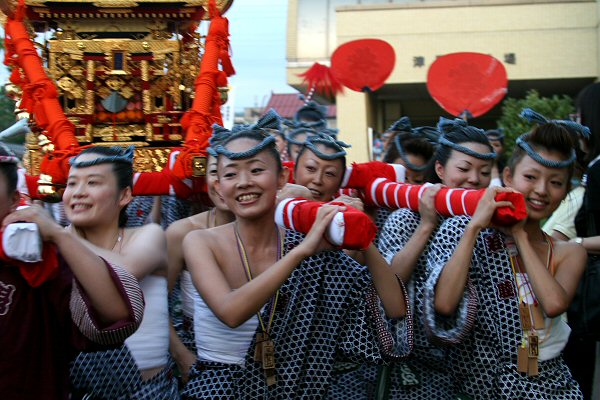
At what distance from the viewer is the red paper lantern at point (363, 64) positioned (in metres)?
7.20

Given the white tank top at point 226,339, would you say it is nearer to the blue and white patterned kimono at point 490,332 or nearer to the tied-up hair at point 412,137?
the blue and white patterned kimono at point 490,332

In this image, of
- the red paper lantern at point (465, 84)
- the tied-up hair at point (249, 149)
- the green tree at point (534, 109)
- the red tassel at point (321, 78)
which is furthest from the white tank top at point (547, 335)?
the green tree at point (534, 109)

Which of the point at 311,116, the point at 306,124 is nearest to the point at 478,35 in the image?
→ the point at 311,116

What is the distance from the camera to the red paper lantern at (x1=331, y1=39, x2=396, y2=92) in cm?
720

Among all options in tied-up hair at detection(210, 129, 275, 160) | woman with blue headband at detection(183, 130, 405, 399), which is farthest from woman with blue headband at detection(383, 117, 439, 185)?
tied-up hair at detection(210, 129, 275, 160)

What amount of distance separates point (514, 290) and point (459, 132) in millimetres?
845

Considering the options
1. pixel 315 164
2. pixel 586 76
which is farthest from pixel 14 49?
pixel 586 76

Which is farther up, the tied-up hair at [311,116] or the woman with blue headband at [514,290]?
the tied-up hair at [311,116]

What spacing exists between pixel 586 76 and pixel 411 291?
15.2 meters

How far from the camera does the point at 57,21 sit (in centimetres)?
443

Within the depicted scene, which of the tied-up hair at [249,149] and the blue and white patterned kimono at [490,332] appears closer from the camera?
the tied-up hair at [249,149]

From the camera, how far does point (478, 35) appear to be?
56.1 ft

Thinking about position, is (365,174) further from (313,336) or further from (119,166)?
(119,166)

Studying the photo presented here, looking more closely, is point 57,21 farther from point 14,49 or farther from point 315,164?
point 315,164
